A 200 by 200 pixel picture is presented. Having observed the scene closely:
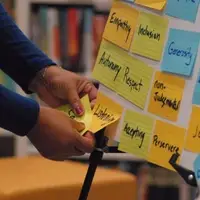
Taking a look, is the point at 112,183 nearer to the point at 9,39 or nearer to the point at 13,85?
the point at 9,39

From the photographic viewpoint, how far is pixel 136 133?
119 centimetres

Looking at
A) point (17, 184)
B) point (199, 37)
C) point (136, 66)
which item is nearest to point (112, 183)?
point (17, 184)

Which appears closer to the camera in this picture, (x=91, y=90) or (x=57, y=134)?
(x=57, y=134)

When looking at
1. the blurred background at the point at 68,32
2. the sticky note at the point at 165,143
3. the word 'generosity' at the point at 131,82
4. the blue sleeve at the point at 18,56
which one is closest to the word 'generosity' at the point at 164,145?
the sticky note at the point at 165,143

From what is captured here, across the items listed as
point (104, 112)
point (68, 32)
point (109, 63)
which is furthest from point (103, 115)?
point (68, 32)

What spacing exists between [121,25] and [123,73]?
10 centimetres

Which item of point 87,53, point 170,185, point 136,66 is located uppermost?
point 136,66

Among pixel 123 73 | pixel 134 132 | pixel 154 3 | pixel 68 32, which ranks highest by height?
pixel 154 3

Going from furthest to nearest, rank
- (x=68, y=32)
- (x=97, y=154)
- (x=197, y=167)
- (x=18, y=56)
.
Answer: (x=68, y=32) < (x=18, y=56) < (x=97, y=154) < (x=197, y=167)

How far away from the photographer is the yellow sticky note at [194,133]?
1.06 meters

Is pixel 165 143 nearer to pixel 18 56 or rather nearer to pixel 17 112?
pixel 17 112

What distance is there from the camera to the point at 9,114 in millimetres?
1183

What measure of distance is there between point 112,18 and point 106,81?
0.13 m

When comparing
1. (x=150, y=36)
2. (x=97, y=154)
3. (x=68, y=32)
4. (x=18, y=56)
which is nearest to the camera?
(x=150, y=36)
